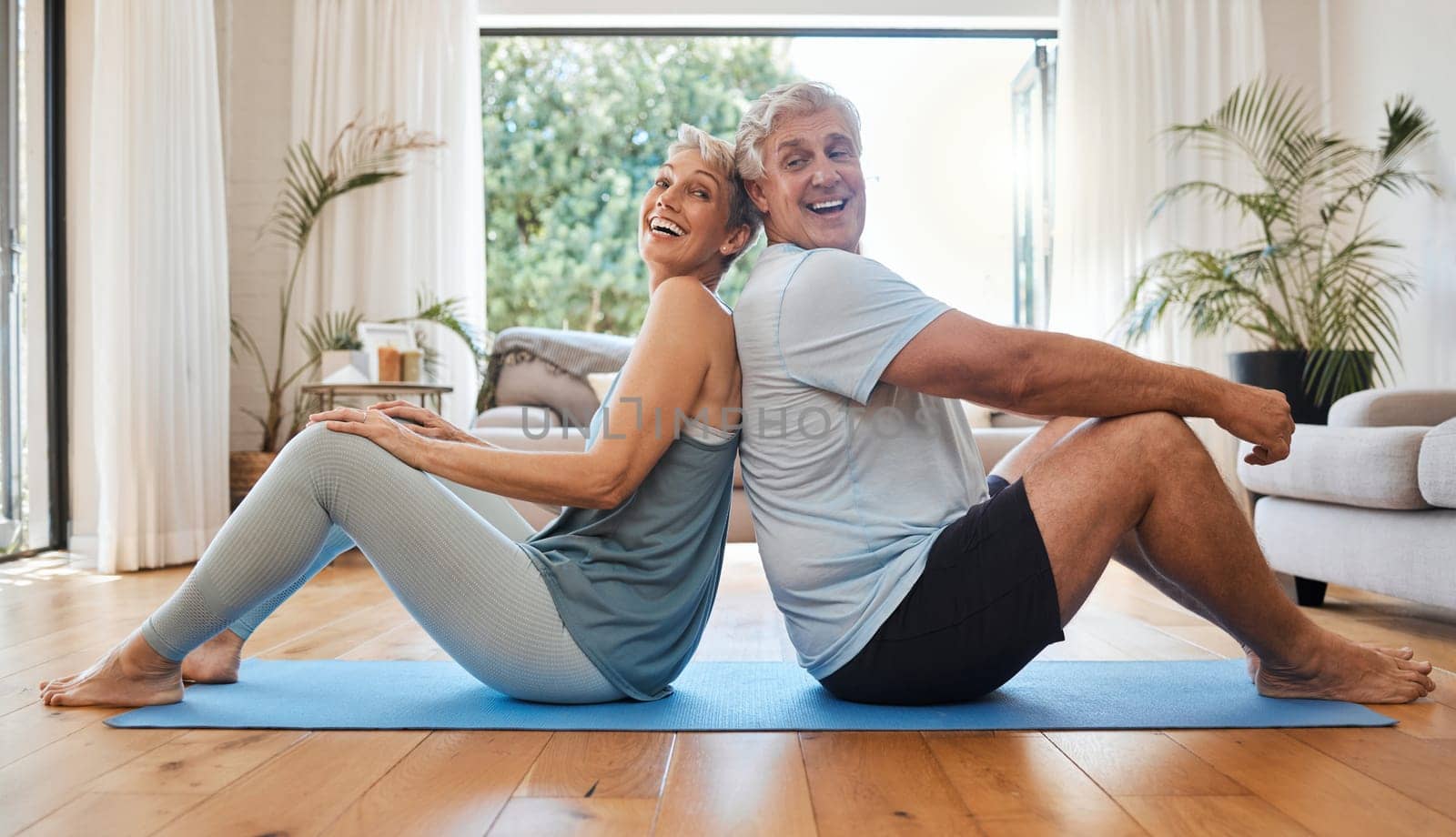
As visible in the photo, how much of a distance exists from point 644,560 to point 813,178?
0.59 meters

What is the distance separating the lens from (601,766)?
1.35 meters

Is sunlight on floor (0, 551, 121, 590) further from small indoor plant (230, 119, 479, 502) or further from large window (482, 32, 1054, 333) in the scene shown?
large window (482, 32, 1054, 333)

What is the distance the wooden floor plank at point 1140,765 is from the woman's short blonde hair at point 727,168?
845 mm

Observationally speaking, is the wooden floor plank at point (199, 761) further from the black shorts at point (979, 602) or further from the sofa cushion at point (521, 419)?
the sofa cushion at point (521, 419)

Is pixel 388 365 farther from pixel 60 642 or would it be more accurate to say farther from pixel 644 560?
pixel 644 560

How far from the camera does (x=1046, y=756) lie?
1387mm

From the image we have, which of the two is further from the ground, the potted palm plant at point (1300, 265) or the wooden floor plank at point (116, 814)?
the potted palm plant at point (1300, 265)

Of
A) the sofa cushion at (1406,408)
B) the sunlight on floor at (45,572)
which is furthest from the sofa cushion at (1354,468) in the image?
the sunlight on floor at (45,572)

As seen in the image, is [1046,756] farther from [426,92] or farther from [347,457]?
[426,92]

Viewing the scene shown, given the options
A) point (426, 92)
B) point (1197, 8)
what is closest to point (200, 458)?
point (426, 92)

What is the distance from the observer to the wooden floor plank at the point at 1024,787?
1133mm

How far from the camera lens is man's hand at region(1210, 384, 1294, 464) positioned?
1452 millimetres

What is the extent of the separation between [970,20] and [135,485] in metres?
4.06

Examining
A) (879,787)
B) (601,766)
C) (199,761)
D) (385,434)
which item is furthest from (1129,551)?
(199,761)
